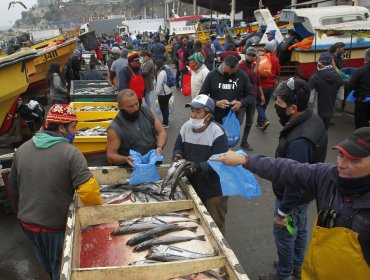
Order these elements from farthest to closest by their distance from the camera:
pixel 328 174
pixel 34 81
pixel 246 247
→ 1. pixel 34 81
2. pixel 246 247
3. pixel 328 174

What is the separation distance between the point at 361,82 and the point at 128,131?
5358 millimetres

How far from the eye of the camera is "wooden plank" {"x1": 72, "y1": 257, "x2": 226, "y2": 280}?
8.39 ft

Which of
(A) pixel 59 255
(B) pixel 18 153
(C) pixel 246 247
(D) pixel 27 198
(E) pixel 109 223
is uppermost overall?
(B) pixel 18 153

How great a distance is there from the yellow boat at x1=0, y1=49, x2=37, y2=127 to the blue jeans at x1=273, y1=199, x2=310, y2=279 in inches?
210

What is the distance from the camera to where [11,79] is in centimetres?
664

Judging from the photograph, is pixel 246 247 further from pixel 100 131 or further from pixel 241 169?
pixel 100 131

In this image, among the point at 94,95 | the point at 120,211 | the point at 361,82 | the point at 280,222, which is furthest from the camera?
the point at 94,95

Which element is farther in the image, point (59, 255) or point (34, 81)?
point (34, 81)

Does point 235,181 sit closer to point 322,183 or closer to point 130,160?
point 322,183

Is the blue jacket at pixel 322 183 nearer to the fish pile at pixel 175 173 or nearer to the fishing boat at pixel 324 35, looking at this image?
the fish pile at pixel 175 173

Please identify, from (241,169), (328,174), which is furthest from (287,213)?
(328,174)

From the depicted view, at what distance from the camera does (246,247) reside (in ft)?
15.1

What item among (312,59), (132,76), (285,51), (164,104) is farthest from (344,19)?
(132,76)

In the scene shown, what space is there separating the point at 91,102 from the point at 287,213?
6.30 meters
